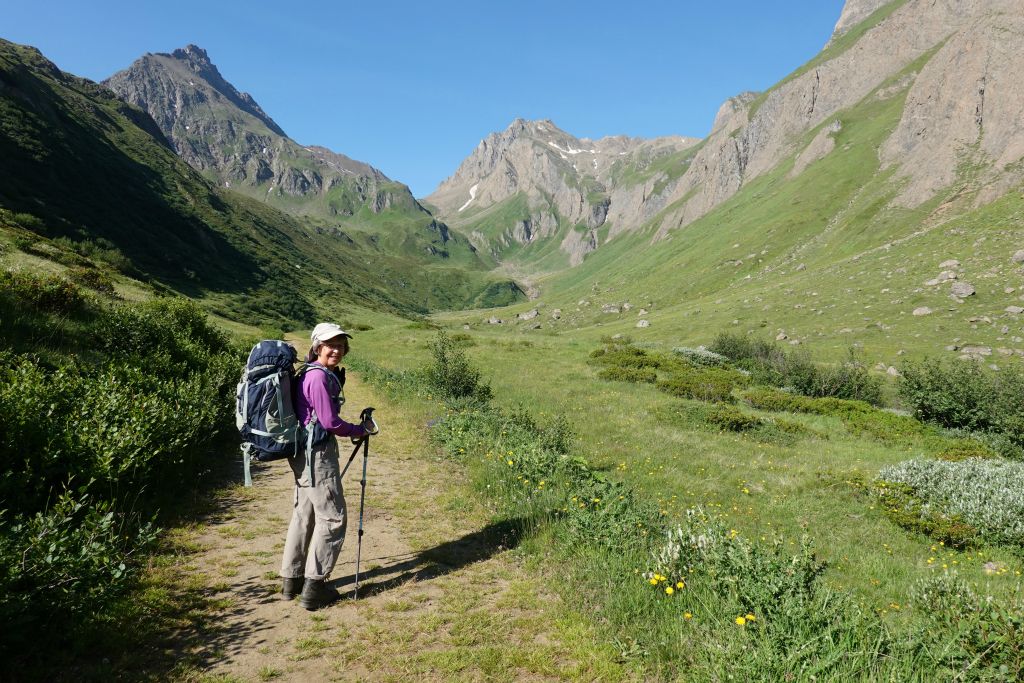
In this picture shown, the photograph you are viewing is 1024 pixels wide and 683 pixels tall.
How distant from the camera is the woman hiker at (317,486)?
20.8 feet

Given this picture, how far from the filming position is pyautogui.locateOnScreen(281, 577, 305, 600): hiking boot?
6.52 meters

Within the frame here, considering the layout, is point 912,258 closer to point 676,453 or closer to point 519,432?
point 676,453

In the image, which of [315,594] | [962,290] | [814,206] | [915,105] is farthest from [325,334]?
[915,105]

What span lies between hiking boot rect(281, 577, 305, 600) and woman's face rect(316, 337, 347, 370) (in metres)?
3.09

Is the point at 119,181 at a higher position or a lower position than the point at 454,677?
higher

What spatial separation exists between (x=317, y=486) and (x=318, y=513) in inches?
15.3

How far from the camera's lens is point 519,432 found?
578 inches

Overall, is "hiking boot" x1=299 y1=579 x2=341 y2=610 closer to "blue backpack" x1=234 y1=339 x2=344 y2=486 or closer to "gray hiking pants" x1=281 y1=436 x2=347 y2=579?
"gray hiking pants" x1=281 y1=436 x2=347 y2=579

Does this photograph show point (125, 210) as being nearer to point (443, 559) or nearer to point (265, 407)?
point (265, 407)

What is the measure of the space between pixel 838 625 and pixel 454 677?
4162 mm

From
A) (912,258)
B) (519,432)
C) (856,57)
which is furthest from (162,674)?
(856,57)

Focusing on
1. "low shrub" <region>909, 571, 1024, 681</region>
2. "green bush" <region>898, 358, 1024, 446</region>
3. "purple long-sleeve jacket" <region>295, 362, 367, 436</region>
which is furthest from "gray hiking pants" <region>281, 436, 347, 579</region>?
"green bush" <region>898, 358, 1024, 446</region>

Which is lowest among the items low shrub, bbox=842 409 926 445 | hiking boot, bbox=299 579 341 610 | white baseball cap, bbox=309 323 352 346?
low shrub, bbox=842 409 926 445

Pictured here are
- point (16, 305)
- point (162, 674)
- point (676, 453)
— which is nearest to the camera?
point (162, 674)
